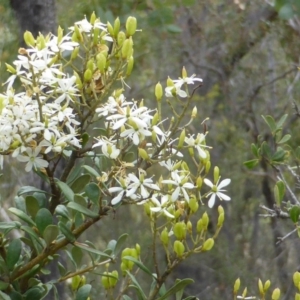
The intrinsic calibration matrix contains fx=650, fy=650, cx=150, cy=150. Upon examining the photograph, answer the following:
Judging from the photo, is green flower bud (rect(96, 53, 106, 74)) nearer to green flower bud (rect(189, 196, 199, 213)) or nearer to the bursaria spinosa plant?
the bursaria spinosa plant

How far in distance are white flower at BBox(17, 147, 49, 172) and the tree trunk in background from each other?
676 mm

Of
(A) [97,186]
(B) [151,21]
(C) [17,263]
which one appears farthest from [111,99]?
(B) [151,21]

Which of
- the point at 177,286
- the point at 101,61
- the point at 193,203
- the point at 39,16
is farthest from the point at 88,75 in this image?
the point at 39,16

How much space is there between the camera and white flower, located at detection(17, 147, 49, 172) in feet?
3.19

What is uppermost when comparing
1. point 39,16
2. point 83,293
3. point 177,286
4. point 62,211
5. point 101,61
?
point 101,61

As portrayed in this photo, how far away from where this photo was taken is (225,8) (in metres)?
4.02

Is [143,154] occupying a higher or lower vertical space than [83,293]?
higher

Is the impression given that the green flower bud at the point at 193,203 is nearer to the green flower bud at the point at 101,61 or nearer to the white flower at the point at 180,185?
the white flower at the point at 180,185

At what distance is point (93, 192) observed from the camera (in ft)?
3.26

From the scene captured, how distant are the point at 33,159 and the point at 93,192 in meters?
0.10

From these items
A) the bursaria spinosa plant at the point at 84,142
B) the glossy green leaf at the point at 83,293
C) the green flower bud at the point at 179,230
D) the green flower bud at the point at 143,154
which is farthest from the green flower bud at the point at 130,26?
the glossy green leaf at the point at 83,293

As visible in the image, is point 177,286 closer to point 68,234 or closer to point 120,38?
point 68,234

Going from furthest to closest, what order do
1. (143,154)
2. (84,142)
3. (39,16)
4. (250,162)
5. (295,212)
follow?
1. (39,16)
2. (250,162)
3. (295,212)
4. (84,142)
5. (143,154)

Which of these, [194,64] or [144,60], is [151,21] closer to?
[194,64]
